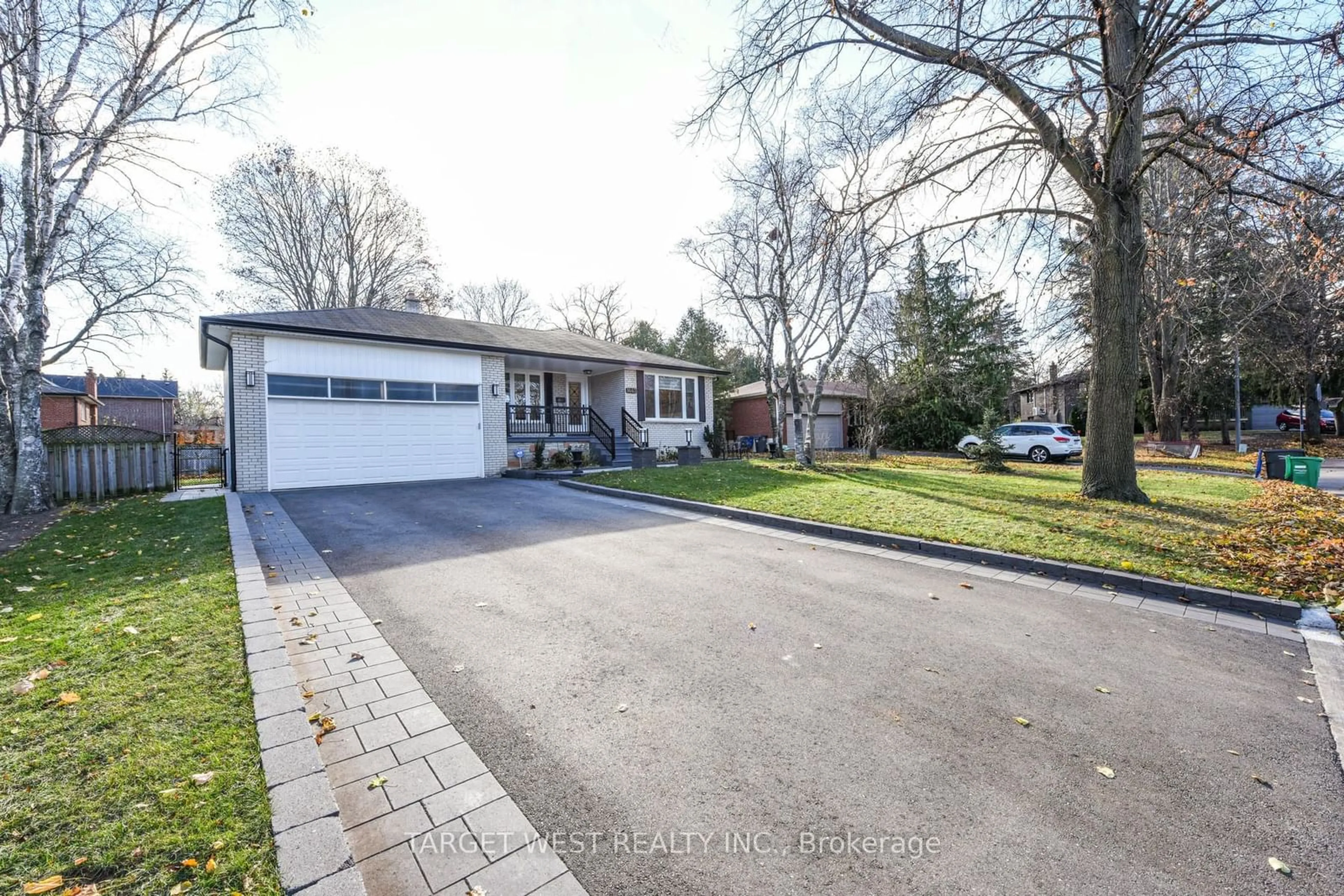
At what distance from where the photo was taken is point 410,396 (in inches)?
554

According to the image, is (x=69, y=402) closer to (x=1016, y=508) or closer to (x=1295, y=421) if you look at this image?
(x=1016, y=508)

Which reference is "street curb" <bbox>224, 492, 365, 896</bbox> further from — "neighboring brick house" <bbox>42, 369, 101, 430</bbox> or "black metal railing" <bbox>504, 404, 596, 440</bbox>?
"neighboring brick house" <bbox>42, 369, 101, 430</bbox>

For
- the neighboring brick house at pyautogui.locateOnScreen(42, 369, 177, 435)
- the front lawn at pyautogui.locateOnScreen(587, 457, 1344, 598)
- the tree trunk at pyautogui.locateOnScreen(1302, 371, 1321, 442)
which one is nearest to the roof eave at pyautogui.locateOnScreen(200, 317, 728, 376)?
the front lawn at pyautogui.locateOnScreen(587, 457, 1344, 598)

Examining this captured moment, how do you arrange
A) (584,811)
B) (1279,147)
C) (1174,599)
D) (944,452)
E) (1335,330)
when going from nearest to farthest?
(584,811), (1174,599), (1279,147), (1335,330), (944,452)

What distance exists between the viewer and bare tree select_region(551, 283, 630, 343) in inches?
1421

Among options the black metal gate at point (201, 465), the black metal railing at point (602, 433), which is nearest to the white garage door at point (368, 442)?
the black metal railing at point (602, 433)

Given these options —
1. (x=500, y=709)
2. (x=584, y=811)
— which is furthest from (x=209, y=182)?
(x=584, y=811)

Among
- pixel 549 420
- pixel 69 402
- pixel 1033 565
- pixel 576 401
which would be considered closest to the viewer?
pixel 1033 565

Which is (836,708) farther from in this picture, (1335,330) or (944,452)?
(1335,330)

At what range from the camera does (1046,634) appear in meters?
4.11

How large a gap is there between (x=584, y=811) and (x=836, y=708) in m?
1.51

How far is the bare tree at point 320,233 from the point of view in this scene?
23.0 metres

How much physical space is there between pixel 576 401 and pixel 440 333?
571cm

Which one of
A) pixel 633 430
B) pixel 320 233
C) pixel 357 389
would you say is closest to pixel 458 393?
pixel 357 389
